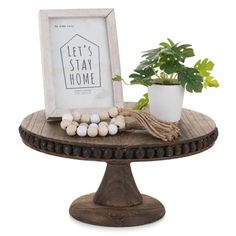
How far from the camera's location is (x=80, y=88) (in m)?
3.42

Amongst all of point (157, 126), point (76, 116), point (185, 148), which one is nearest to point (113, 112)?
point (76, 116)

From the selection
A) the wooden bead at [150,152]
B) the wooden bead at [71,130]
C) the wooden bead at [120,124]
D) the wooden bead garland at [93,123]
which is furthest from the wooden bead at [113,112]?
the wooden bead at [150,152]

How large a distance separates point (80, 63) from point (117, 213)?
62 centimetres

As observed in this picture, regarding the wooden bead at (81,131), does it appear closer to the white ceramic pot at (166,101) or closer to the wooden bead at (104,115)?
the wooden bead at (104,115)

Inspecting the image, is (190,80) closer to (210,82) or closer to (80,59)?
(210,82)

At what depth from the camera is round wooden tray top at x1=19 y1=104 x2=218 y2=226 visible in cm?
302

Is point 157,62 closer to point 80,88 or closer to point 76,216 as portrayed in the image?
point 80,88

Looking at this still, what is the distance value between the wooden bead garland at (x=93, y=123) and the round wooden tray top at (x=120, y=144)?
0.02m

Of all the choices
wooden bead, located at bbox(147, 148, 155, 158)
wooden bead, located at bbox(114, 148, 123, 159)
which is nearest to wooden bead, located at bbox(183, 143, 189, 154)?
wooden bead, located at bbox(147, 148, 155, 158)

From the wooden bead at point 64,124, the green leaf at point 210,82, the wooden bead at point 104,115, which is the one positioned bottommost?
the wooden bead at point 64,124

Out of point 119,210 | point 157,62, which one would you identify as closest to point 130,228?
point 119,210

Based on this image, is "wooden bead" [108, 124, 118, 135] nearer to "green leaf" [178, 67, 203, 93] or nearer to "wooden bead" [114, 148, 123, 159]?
"wooden bead" [114, 148, 123, 159]

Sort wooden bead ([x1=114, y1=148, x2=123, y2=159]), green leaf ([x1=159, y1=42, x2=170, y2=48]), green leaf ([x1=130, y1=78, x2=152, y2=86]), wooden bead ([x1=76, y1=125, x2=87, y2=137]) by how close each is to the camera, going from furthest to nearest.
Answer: green leaf ([x1=159, y1=42, x2=170, y2=48]), green leaf ([x1=130, y1=78, x2=152, y2=86]), wooden bead ([x1=76, y1=125, x2=87, y2=137]), wooden bead ([x1=114, y1=148, x2=123, y2=159])

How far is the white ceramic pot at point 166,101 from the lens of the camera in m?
3.21
